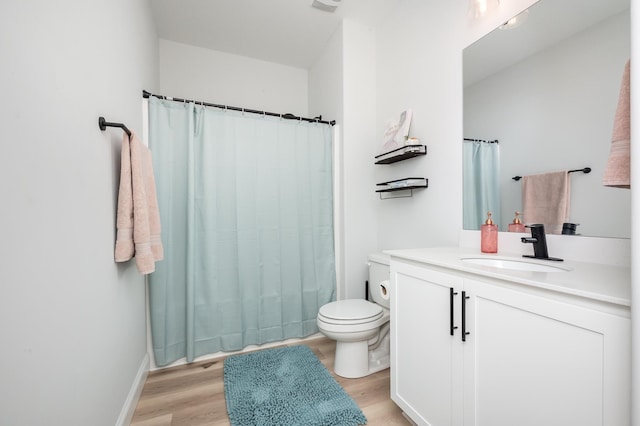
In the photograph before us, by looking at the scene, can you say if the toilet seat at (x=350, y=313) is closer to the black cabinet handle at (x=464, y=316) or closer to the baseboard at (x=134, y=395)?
the black cabinet handle at (x=464, y=316)

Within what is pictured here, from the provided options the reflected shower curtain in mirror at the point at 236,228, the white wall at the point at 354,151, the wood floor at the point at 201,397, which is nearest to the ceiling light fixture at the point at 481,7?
the white wall at the point at 354,151

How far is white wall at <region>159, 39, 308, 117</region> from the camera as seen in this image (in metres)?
2.51

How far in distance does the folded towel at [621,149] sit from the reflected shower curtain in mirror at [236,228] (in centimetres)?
172

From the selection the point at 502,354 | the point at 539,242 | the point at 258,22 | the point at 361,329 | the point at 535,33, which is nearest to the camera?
the point at 502,354

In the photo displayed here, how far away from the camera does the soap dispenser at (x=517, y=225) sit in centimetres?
131

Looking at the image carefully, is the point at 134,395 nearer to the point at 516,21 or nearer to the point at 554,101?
the point at 554,101

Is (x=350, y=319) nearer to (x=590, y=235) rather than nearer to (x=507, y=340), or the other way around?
(x=507, y=340)

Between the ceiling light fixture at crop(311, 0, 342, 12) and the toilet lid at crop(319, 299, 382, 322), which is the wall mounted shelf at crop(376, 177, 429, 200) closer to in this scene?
the toilet lid at crop(319, 299, 382, 322)

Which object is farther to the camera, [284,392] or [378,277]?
[378,277]

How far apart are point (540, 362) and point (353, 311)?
3.49 feet

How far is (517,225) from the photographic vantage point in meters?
1.32

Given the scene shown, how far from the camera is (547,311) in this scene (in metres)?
0.76

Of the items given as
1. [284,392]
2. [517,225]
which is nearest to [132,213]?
[284,392]

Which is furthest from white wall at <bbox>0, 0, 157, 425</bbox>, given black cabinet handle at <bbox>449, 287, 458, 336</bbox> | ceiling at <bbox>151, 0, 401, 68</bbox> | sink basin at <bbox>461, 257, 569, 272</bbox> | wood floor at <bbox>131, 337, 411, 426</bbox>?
sink basin at <bbox>461, 257, 569, 272</bbox>
